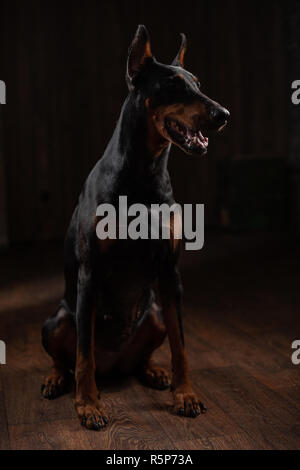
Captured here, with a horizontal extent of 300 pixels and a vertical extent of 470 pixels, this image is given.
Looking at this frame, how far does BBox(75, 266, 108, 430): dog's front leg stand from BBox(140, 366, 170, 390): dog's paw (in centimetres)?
33

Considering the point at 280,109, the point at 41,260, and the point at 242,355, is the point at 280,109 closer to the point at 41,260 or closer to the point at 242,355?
the point at 41,260

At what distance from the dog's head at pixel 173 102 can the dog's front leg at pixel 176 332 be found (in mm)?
492

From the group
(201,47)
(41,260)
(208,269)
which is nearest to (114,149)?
(208,269)

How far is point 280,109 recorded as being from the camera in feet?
23.0

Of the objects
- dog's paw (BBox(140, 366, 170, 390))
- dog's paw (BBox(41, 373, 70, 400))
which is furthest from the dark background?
dog's paw (BBox(41, 373, 70, 400))

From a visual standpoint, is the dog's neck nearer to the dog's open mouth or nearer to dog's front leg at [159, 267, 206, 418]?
the dog's open mouth

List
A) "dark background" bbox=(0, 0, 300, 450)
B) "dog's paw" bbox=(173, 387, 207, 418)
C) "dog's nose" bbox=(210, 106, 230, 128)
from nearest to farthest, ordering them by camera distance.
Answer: "dog's nose" bbox=(210, 106, 230, 128) → "dog's paw" bbox=(173, 387, 207, 418) → "dark background" bbox=(0, 0, 300, 450)

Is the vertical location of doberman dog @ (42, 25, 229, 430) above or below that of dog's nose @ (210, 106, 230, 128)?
below

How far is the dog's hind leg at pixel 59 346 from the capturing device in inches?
80.0

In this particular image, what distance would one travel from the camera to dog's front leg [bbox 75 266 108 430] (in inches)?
73.2

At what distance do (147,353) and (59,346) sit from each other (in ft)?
1.17

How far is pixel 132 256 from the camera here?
6.06 ft

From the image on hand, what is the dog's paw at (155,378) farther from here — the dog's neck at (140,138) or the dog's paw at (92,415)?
the dog's neck at (140,138)

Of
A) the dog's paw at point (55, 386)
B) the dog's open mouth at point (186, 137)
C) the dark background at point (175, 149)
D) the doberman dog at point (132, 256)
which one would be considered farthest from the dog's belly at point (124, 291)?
the dark background at point (175, 149)
